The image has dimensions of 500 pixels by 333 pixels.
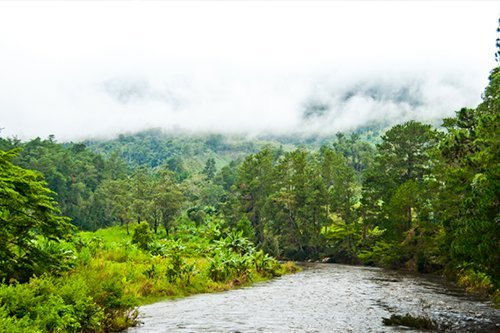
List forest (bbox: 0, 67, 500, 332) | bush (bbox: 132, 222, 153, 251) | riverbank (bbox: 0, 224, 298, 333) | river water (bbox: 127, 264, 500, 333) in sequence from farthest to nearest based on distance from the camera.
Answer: bush (bbox: 132, 222, 153, 251) < river water (bbox: 127, 264, 500, 333) < forest (bbox: 0, 67, 500, 332) < riverbank (bbox: 0, 224, 298, 333)

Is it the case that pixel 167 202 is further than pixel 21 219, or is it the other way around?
pixel 167 202

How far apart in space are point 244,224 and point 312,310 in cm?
5072

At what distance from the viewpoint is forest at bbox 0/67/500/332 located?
12.8m

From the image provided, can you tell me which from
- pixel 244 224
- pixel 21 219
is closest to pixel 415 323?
pixel 21 219

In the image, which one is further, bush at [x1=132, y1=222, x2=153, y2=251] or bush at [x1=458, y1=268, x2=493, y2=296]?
bush at [x1=132, y1=222, x2=153, y2=251]

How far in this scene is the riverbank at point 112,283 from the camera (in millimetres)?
10898

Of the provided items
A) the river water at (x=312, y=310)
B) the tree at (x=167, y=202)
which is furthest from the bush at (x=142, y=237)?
the tree at (x=167, y=202)

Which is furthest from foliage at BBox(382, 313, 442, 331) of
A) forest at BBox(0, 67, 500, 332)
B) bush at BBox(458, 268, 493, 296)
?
bush at BBox(458, 268, 493, 296)

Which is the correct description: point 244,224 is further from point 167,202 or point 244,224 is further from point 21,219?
point 21,219

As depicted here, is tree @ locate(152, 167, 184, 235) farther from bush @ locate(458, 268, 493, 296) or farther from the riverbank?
bush @ locate(458, 268, 493, 296)

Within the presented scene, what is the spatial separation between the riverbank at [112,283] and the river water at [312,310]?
52.5 inches

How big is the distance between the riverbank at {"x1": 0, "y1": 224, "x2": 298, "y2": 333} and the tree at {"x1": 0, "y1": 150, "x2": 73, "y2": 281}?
652 mm

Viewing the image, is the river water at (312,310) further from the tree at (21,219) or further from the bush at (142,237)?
the bush at (142,237)

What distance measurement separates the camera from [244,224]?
70000mm
